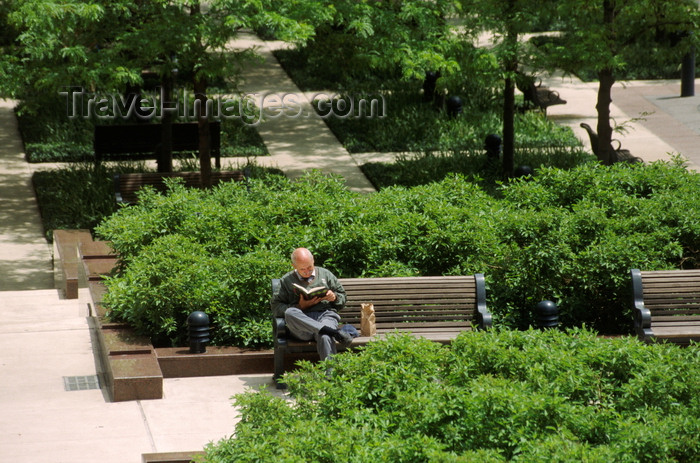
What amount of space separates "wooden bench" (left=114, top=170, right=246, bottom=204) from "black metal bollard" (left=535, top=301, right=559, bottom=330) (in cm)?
581

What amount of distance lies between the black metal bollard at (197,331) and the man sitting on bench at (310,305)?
72cm

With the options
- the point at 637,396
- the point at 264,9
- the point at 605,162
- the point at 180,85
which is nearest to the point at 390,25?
the point at 264,9

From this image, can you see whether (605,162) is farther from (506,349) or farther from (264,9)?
(506,349)

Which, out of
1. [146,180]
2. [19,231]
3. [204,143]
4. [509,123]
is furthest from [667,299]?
[19,231]

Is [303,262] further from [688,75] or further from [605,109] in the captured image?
[688,75]

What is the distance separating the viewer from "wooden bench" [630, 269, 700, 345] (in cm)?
1002

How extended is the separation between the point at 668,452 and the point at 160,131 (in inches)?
473

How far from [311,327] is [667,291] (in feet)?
11.5

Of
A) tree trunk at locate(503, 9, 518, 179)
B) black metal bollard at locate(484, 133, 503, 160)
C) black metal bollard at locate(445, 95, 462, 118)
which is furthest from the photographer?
black metal bollard at locate(445, 95, 462, 118)

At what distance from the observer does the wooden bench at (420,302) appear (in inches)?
397

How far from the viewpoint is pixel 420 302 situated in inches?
401

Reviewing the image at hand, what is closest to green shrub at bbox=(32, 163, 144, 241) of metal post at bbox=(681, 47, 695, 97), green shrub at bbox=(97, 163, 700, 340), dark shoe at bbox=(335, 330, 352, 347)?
green shrub at bbox=(97, 163, 700, 340)

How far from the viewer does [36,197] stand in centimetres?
1636

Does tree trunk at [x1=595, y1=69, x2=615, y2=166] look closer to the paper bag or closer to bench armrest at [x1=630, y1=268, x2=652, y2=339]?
bench armrest at [x1=630, y1=268, x2=652, y2=339]
